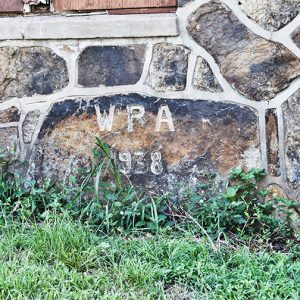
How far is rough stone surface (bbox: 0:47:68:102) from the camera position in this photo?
3420 millimetres

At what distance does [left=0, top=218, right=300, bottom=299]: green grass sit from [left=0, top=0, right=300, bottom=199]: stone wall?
0.49m

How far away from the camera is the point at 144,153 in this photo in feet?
11.1

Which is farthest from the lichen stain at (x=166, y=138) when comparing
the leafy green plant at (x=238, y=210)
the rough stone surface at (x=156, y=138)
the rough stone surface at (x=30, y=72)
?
the rough stone surface at (x=30, y=72)

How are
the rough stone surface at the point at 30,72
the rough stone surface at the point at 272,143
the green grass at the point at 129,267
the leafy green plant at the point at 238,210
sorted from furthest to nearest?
the rough stone surface at the point at 30,72 → the rough stone surface at the point at 272,143 → the leafy green plant at the point at 238,210 → the green grass at the point at 129,267

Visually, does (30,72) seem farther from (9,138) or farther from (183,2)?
(183,2)

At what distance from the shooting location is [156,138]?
3.36 m

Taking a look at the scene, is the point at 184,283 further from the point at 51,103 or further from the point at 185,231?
the point at 51,103

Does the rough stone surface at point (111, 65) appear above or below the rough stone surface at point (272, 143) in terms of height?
above

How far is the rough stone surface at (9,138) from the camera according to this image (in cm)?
347

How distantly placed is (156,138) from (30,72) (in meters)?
0.80

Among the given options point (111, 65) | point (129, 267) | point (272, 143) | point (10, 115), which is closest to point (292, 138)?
point (272, 143)

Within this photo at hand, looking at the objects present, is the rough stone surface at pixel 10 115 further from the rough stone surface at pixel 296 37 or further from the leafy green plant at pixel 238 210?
the rough stone surface at pixel 296 37

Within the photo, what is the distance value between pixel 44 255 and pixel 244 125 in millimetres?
1271

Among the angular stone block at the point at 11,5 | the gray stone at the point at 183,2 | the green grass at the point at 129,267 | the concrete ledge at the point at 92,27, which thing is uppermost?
the angular stone block at the point at 11,5
